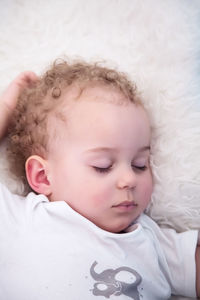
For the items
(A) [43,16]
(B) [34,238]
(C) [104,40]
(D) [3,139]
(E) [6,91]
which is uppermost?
(A) [43,16]

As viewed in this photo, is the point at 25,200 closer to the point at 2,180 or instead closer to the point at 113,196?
the point at 2,180

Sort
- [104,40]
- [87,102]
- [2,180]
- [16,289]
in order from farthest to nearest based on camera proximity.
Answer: [104,40]
[2,180]
[87,102]
[16,289]

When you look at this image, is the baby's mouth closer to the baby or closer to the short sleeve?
the baby

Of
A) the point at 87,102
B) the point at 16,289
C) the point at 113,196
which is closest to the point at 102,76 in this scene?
the point at 87,102

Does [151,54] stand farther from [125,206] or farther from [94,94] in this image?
[125,206]

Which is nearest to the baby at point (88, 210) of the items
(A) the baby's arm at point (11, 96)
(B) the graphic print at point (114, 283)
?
(B) the graphic print at point (114, 283)

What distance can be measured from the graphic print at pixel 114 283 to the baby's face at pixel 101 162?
13 cm

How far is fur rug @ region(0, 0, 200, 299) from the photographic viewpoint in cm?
129

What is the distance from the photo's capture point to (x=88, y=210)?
114cm

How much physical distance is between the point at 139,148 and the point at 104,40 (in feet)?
1.55

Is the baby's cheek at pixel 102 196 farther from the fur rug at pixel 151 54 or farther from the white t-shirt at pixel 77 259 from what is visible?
the fur rug at pixel 151 54

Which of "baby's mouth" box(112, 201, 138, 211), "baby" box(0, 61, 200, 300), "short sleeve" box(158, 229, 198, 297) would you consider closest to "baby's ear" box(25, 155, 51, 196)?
"baby" box(0, 61, 200, 300)

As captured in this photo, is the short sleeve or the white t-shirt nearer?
the white t-shirt

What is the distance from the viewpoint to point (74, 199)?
1.15 meters
